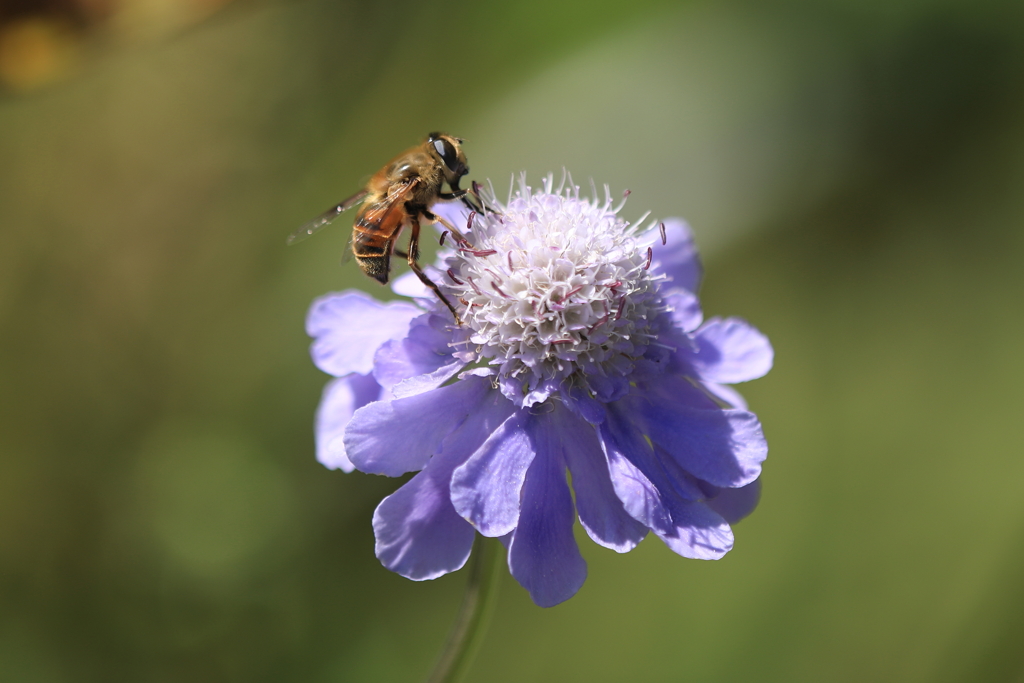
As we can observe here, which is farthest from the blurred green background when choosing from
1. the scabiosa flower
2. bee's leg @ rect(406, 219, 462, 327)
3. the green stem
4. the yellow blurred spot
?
bee's leg @ rect(406, 219, 462, 327)

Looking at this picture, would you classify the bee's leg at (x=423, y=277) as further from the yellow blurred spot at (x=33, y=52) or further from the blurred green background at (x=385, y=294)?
the yellow blurred spot at (x=33, y=52)

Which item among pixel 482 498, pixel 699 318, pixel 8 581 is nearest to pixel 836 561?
pixel 699 318

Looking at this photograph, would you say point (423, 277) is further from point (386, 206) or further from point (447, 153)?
point (447, 153)

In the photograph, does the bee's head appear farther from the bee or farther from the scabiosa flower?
the scabiosa flower

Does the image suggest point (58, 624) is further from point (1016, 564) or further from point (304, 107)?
point (1016, 564)

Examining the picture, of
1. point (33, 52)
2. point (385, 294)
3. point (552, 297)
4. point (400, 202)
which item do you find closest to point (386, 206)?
point (400, 202)
